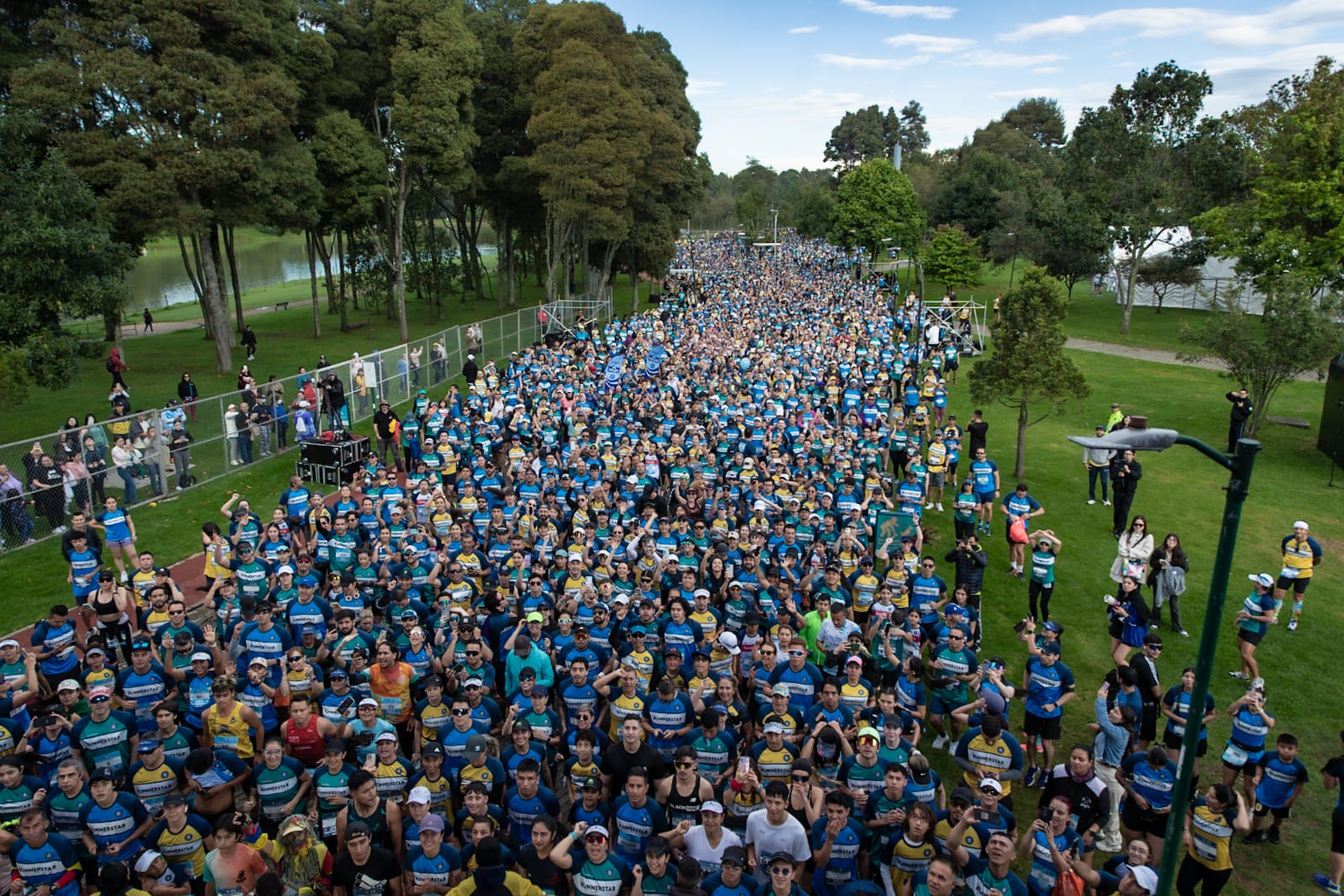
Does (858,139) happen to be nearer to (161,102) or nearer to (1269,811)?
(161,102)

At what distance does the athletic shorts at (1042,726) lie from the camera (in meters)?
8.17

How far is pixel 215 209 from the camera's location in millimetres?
24078

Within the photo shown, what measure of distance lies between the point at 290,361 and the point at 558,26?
1745 centimetres

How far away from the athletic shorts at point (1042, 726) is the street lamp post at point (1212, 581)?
3.99 meters

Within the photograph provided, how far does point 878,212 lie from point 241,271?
5895cm

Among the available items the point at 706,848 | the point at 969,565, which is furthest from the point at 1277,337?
the point at 706,848

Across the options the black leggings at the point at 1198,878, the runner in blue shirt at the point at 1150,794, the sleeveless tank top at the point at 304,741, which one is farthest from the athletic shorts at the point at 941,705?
the sleeveless tank top at the point at 304,741

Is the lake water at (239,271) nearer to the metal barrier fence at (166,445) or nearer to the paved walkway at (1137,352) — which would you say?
the metal barrier fence at (166,445)

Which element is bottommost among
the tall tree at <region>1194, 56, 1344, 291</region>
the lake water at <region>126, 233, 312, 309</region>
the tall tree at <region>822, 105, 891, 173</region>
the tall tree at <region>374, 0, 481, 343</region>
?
the lake water at <region>126, 233, 312, 309</region>

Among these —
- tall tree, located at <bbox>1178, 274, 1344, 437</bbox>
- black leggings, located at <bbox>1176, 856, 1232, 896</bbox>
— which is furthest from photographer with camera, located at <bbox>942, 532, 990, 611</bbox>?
tall tree, located at <bbox>1178, 274, 1344, 437</bbox>

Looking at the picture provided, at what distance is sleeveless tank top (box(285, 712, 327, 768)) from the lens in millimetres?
6883

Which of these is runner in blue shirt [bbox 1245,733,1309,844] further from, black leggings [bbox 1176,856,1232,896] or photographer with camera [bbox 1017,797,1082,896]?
photographer with camera [bbox 1017,797,1082,896]

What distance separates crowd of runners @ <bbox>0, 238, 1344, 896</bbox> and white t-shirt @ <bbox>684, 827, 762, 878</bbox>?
2 centimetres

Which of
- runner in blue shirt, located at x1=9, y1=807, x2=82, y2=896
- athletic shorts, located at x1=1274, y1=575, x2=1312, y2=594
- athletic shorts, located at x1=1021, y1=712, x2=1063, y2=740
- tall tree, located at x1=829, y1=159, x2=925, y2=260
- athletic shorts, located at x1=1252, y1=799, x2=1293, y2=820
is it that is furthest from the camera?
tall tree, located at x1=829, y1=159, x2=925, y2=260
